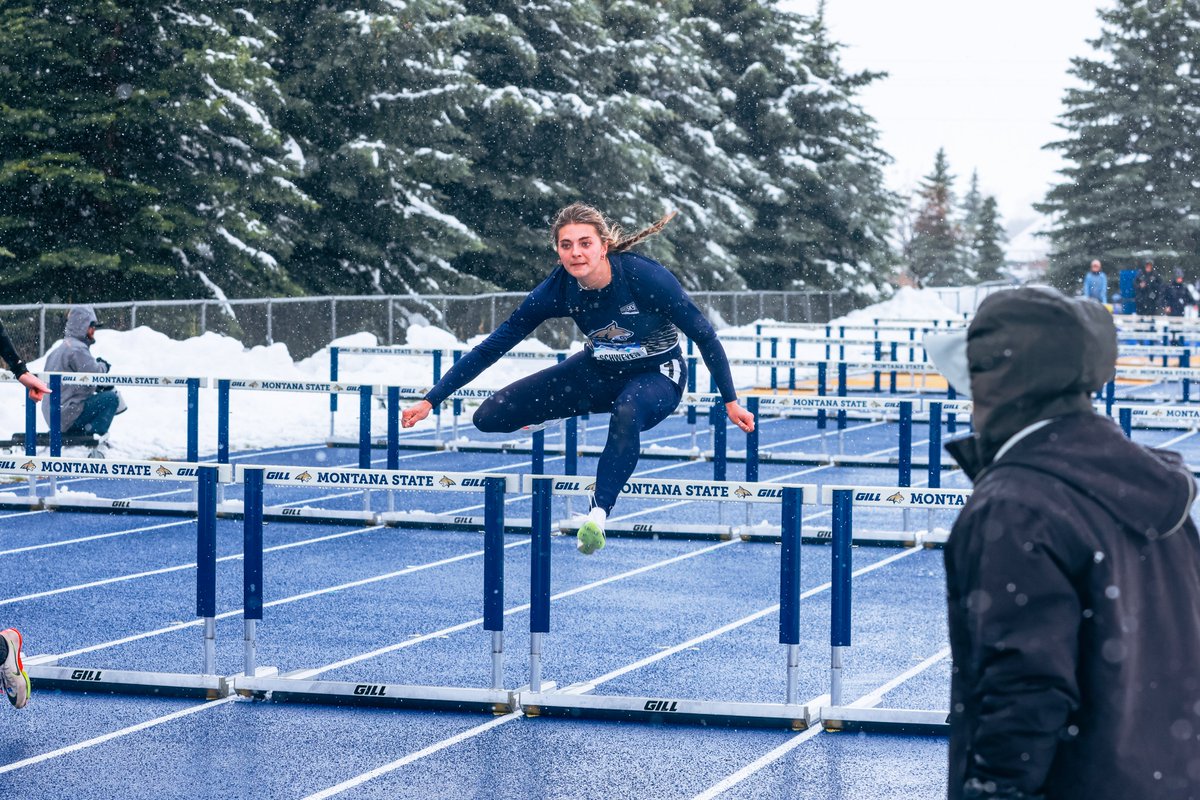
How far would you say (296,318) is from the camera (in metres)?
28.7

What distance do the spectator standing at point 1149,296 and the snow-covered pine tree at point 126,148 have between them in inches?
926

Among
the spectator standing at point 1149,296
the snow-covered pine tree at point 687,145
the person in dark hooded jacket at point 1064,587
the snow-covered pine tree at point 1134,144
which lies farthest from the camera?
the snow-covered pine tree at point 1134,144

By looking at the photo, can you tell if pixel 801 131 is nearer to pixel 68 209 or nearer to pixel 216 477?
pixel 68 209

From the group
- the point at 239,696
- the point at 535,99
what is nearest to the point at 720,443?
the point at 239,696

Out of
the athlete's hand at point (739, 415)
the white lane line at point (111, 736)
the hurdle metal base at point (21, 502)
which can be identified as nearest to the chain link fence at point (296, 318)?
the hurdle metal base at point (21, 502)

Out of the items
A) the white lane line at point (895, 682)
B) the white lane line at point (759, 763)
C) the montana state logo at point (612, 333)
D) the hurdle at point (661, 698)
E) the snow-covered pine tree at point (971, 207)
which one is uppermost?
the snow-covered pine tree at point (971, 207)

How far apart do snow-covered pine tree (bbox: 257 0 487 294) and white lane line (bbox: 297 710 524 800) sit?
26639mm

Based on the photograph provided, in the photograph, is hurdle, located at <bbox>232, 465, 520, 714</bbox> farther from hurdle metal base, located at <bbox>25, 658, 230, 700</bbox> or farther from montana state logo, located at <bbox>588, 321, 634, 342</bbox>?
montana state logo, located at <bbox>588, 321, 634, 342</bbox>

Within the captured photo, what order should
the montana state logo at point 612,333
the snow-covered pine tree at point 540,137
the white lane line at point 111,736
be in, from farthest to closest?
the snow-covered pine tree at point 540,137
the montana state logo at point 612,333
the white lane line at point 111,736

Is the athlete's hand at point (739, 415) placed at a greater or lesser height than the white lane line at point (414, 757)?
greater

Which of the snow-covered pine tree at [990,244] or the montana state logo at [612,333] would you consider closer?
the montana state logo at [612,333]

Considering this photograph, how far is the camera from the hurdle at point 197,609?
7816 millimetres

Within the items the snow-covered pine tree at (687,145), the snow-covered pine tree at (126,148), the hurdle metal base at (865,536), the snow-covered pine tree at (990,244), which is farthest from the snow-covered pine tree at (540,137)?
the snow-covered pine tree at (990,244)

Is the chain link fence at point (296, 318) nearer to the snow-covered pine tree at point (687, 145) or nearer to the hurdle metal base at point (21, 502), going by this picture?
the snow-covered pine tree at point (687, 145)
